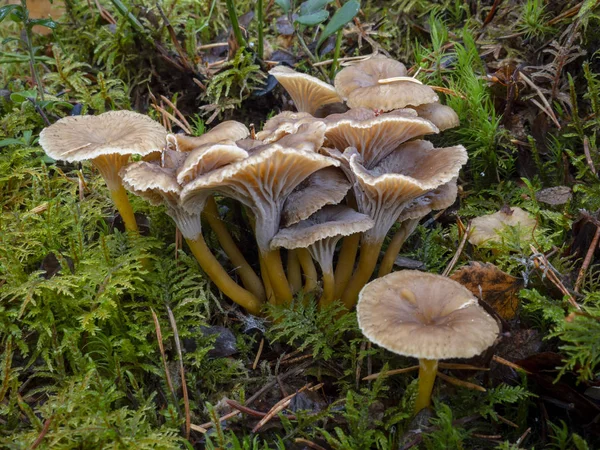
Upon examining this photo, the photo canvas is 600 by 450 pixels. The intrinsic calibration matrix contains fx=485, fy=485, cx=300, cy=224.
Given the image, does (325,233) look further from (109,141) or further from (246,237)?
(109,141)

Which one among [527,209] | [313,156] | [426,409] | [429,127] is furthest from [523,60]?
[426,409]

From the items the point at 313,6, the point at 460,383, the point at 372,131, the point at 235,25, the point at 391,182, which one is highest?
the point at 313,6

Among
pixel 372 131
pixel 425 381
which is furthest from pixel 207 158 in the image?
pixel 425 381

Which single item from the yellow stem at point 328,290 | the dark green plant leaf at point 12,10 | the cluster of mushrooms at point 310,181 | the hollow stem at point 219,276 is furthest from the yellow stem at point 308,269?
the dark green plant leaf at point 12,10

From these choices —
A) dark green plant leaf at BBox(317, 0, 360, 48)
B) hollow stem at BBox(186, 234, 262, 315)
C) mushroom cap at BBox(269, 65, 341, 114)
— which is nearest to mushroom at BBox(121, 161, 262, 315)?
hollow stem at BBox(186, 234, 262, 315)

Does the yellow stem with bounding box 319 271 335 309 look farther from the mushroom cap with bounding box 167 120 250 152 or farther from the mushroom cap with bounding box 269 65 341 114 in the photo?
the mushroom cap with bounding box 269 65 341 114

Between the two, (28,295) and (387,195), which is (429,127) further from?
(28,295)
